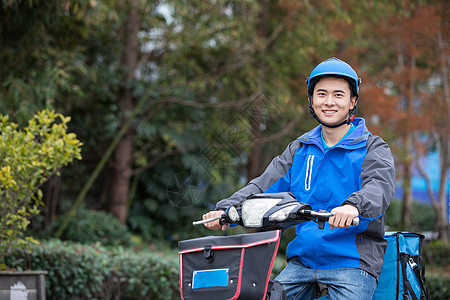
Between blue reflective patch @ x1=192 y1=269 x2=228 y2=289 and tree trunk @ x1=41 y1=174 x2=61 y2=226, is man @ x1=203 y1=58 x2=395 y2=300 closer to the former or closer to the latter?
blue reflective patch @ x1=192 y1=269 x2=228 y2=289

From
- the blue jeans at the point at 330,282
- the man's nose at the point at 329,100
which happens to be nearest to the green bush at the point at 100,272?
the blue jeans at the point at 330,282

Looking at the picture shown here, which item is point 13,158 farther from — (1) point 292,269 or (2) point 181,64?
(2) point 181,64

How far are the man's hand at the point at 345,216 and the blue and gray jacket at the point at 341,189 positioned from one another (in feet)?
0.54

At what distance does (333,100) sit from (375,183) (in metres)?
0.47

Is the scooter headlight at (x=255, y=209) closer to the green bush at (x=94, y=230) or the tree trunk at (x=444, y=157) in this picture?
the green bush at (x=94, y=230)

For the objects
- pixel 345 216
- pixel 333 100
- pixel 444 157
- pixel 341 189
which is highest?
pixel 444 157

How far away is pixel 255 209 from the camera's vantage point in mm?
2193

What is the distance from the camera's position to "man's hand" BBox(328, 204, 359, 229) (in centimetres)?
209

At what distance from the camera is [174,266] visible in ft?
18.4

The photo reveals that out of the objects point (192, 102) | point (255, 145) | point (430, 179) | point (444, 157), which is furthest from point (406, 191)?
point (430, 179)

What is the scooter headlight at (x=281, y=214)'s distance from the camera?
2.12 m

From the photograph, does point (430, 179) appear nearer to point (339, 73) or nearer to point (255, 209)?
point (339, 73)

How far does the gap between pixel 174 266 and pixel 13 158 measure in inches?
84.9

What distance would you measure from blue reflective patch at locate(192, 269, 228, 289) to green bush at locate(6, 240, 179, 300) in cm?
326
